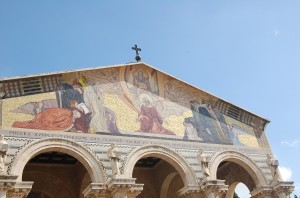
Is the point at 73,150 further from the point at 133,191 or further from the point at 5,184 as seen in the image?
the point at 5,184

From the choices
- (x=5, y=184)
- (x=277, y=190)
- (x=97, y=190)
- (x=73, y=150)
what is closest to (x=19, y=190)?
(x=5, y=184)

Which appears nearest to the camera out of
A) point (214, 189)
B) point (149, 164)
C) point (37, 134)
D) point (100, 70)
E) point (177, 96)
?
point (37, 134)

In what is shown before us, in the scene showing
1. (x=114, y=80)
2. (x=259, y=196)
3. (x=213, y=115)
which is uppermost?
(x=114, y=80)

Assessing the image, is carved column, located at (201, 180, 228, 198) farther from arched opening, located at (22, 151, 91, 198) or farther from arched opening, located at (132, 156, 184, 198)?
arched opening, located at (22, 151, 91, 198)

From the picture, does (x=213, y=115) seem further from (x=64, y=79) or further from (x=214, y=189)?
(x=64, y=79)

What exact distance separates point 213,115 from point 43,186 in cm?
819

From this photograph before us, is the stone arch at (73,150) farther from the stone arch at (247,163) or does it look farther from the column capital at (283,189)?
the column capital at (283,189)

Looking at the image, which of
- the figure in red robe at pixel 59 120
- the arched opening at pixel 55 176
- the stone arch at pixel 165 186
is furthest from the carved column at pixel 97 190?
the stone arch at pixel 165 186

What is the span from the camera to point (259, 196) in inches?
646

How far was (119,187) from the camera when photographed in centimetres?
1293

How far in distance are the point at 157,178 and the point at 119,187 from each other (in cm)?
694

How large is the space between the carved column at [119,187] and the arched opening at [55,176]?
449 cm

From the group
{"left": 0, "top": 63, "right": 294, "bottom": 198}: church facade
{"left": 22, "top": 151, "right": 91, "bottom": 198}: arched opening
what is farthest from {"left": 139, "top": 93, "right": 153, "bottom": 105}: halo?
{"left": 22, "top": 151, "right": 91, "bottom": 198}: arched opening

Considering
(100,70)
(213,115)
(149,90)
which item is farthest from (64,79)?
(213,115)
